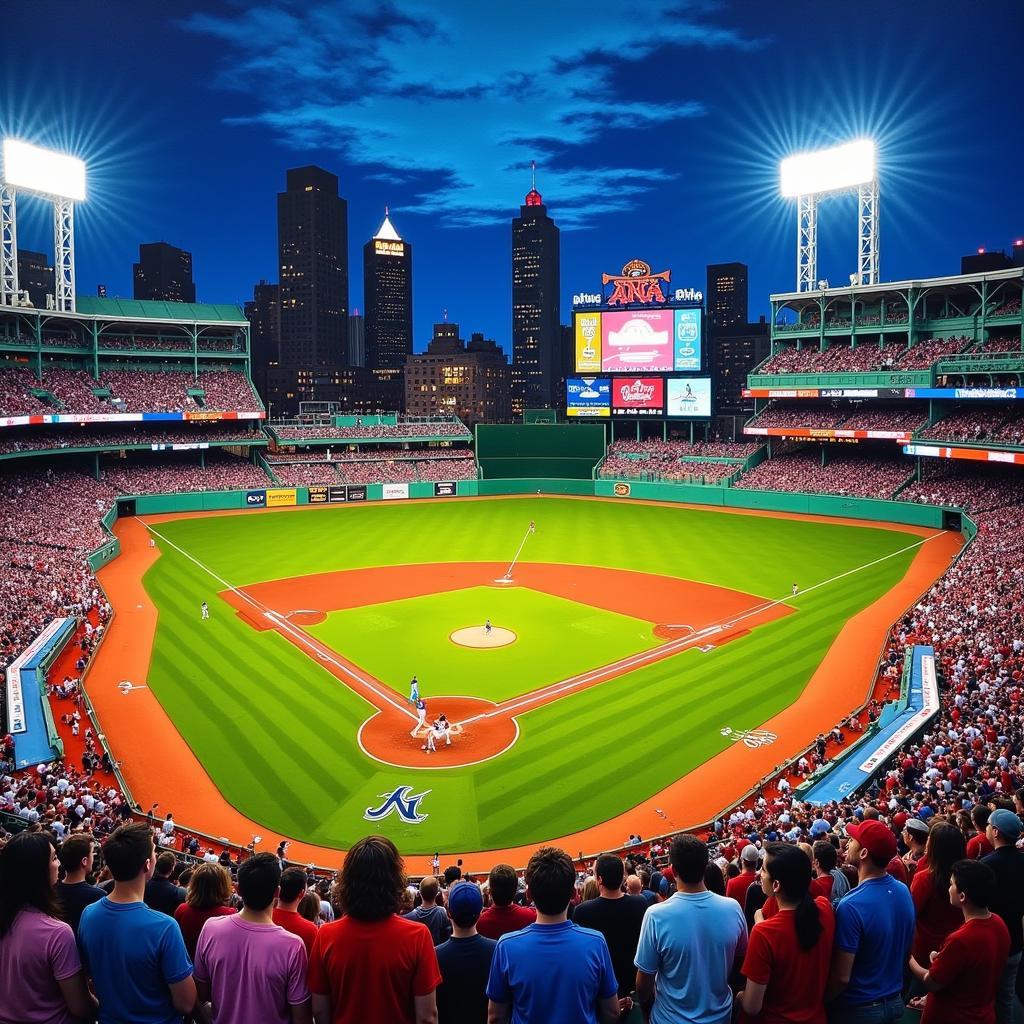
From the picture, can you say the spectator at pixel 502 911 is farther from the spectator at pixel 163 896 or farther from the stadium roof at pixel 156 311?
the stadium roof at pixel 156 311

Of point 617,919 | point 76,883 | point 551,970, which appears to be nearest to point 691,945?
point 617,919

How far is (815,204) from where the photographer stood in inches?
2783

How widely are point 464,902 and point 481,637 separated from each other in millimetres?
26767

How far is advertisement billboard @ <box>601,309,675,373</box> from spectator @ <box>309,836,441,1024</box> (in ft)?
238

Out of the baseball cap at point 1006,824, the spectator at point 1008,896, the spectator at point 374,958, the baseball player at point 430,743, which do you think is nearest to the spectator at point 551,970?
the spectator at point 374,958

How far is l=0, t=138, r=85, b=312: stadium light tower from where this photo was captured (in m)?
59.9

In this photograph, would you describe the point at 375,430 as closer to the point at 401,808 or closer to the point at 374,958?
the point at 401,808

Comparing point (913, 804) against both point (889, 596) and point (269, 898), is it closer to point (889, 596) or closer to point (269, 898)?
point (269, 898)

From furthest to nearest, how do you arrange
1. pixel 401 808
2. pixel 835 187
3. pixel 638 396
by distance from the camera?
pixel 638 396 → pixel 835 187 → pixel 401 808

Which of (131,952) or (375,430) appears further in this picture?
(375,430)

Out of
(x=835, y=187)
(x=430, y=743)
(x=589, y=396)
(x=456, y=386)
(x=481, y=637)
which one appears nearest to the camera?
(x=430, y=743)

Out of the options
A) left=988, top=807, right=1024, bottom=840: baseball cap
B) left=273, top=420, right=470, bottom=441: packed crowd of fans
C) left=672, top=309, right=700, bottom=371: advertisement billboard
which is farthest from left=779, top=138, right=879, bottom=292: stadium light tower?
left=988, top=807, right=1024, bottom=840: baseball cap

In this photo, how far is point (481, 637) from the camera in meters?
31.6

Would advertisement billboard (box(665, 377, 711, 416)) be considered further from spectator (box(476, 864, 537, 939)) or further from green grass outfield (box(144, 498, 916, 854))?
spectator (box(476, 864, 537, 939))
